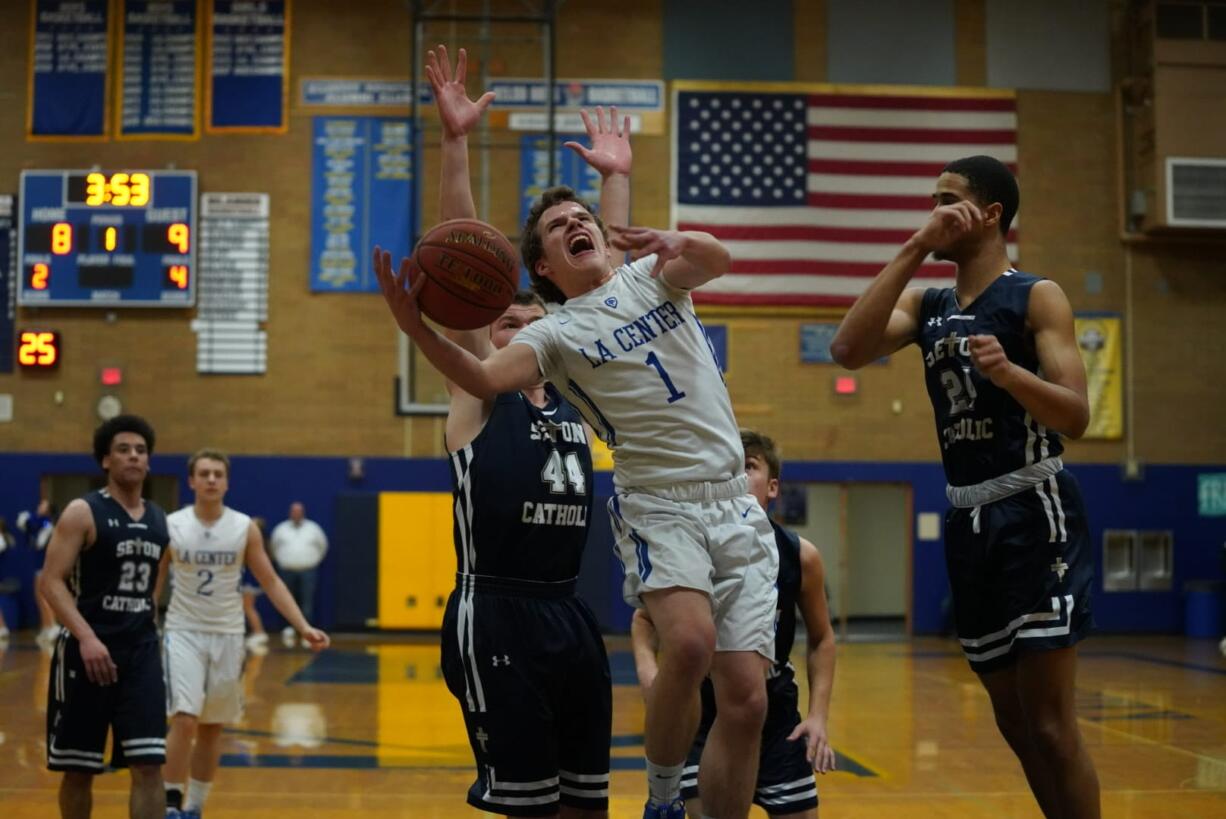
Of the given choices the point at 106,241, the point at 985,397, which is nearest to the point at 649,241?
the point at 985,397

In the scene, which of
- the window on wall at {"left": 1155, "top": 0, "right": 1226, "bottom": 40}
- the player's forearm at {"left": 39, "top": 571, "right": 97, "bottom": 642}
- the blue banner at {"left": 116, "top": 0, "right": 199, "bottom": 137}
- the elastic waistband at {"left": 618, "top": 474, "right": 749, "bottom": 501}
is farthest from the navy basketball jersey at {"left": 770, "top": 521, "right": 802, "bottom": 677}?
the window on wall at {"left": 1155, "top": 0, "right": 1226, "bottom": 40}

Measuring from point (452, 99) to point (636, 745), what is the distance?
600cm

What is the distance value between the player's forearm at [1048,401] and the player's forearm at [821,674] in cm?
136

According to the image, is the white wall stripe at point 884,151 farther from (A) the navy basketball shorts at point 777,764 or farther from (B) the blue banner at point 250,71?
(A) the navy basketball shorts at point 777,764

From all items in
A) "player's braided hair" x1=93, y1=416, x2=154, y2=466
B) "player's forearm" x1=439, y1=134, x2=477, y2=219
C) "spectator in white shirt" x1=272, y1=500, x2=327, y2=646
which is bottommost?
"spectator in white shirt" x1=272, y1=500, x2=327, y2=646

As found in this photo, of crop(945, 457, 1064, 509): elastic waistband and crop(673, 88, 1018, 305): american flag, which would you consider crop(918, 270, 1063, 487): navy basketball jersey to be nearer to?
crop(945, 457, 1064, 509): elastic waistband

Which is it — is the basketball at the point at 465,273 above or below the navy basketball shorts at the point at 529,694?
above

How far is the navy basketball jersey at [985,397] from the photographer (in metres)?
3.83

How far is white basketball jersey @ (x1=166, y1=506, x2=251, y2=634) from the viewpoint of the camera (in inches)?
277

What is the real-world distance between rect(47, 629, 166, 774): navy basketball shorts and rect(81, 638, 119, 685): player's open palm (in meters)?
0.10

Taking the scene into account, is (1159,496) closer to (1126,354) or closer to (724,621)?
(1126,354)

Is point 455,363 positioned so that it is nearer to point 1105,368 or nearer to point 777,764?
point 777,764

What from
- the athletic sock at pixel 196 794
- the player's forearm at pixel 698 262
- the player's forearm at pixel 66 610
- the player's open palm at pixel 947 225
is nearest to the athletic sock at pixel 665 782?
the player's forearm at pixel 698 262

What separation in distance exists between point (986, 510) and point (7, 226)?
17.6 metres
